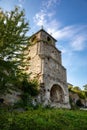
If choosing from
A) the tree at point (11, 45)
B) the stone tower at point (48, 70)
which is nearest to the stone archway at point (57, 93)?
the stone tower at point (48, 70)

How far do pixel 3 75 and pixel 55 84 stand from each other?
1355 cm

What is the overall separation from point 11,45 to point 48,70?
39.5 ft

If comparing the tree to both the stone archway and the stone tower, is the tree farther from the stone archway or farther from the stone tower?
the stone archway

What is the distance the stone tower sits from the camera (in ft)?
70.5

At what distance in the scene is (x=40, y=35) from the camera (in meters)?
26.3

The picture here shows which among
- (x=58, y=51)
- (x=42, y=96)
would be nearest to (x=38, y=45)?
(x=58, y=51)

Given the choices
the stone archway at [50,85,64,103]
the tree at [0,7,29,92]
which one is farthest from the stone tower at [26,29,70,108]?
the tree at [0,7,29,92]

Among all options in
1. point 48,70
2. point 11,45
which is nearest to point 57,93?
point 48,70

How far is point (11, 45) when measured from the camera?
11523 mm

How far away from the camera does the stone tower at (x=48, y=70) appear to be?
2148 cm

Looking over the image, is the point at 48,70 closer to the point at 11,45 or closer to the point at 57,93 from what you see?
the point at 57,93

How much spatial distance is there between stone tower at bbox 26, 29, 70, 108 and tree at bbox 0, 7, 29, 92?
28.3 feet

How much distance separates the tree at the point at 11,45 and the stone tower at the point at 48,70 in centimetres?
864

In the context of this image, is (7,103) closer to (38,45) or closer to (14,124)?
(14,124)
